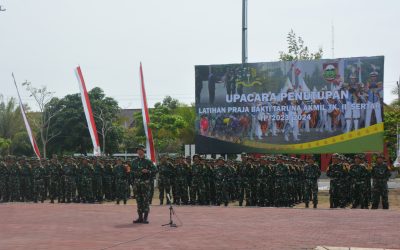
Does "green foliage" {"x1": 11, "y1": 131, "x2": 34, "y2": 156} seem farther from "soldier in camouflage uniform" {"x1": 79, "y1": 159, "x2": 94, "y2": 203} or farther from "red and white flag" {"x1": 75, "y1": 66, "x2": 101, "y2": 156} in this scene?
"soldier in camouflage uniform" {"x1": 79, "y1": 159, "x2": 94, "y2": 203}

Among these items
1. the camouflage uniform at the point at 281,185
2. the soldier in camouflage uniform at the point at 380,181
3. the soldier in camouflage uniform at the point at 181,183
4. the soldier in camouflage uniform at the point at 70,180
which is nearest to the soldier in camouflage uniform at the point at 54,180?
the soldier in camouflage uniform at the point at 70,180

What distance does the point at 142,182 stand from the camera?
14586mm

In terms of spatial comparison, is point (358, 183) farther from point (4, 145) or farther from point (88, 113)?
point (4, 145)

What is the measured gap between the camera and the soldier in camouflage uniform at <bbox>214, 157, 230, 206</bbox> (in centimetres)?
2009

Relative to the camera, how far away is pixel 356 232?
12344mm

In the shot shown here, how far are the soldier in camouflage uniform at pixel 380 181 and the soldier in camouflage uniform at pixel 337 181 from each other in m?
0.90

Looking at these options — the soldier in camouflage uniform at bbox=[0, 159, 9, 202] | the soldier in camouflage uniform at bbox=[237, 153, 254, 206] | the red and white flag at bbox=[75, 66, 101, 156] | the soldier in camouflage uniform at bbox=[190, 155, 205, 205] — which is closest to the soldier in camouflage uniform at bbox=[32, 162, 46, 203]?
the soldier in camouflage uniform at bbox=[0, 159, 9, 202]

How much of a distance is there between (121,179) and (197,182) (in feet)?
8.13

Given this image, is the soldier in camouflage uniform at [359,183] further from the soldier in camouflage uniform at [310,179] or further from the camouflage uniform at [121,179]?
the camouflage uniform at [121,179]

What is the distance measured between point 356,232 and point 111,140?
39.7 meters

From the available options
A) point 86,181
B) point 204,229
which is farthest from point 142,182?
point 86,181

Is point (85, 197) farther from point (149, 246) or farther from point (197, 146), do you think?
point (149, 246)

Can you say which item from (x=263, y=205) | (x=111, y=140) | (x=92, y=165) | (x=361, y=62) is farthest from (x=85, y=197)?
(x=111, y=140)

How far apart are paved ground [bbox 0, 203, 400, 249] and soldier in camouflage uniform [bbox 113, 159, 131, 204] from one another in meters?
2.78
